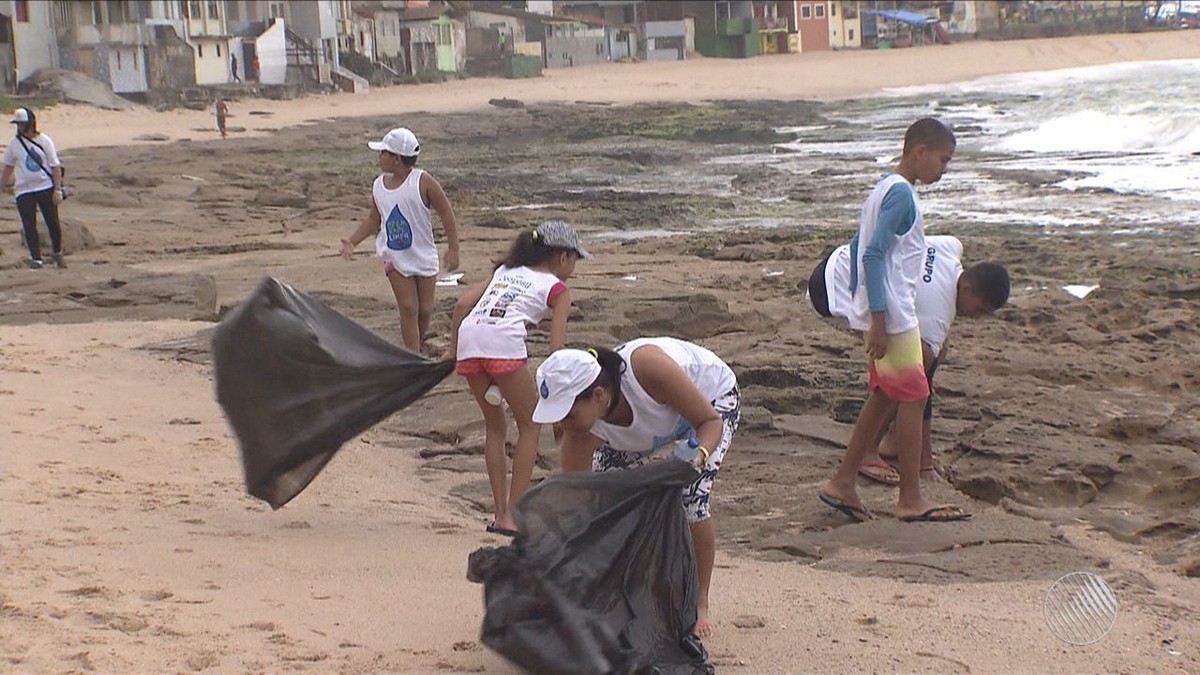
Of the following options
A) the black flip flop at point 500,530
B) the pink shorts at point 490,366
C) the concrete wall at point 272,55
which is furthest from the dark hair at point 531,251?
the concrete wall at point 272,55

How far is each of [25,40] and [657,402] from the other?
51041 millimetres

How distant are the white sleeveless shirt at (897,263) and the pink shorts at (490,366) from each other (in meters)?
1.42

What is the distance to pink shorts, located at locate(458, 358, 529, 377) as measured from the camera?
18.3 ft

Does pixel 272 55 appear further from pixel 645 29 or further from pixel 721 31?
pixel 721 31

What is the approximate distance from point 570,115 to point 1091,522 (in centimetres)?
4094

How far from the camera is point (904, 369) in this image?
18.5 feet

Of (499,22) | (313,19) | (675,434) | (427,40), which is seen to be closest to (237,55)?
(313,19)

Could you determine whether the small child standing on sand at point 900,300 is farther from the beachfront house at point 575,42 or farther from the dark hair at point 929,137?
the beachfront house at point 575,42

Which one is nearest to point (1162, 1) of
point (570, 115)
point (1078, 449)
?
point (570, 115)

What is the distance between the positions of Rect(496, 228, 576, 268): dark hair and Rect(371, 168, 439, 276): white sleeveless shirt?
2.39 m

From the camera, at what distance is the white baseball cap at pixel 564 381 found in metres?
4.10

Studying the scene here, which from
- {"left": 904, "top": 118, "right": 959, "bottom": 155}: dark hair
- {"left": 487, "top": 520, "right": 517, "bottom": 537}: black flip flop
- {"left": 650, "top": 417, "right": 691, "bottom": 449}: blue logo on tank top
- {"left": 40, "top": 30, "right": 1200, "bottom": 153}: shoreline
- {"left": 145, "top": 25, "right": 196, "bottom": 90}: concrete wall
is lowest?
{"left": 487, "top": 520, "right": 517, "bottom": 537}: black flip flop

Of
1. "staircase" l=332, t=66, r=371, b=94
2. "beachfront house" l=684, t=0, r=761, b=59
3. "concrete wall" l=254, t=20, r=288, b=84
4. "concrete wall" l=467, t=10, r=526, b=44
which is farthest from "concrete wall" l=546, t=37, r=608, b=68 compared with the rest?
"concrete wall" l=254, t=20, r=288, b=84

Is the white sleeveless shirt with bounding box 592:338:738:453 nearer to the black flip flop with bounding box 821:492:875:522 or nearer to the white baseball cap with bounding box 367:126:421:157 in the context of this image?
the black flip flop with bounding box 821:492:875:522
